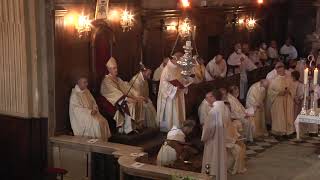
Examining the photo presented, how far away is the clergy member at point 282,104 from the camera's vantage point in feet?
47.3

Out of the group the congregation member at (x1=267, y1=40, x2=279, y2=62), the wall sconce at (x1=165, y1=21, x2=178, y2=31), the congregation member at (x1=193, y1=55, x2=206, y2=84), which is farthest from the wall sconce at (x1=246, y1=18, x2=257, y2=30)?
the congregation member at (x1=193, y1=55, x2=206, y2=84)

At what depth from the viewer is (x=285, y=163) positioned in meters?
12.4

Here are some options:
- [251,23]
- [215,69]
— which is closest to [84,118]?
[215,69]

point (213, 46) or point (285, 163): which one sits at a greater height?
point (213, 46)

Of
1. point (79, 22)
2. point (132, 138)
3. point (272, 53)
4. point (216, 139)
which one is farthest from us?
point (272, 53)

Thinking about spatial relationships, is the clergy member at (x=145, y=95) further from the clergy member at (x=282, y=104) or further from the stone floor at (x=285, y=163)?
the clergy member at (x=282, y=104)

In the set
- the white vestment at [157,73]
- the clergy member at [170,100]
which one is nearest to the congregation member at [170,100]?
the clergy member at [170,100]

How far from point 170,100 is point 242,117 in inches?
73.5

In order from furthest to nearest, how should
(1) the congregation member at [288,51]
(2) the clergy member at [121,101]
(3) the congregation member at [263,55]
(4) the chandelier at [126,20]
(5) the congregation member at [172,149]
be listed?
1. (1) the congregation member at [288,51]
2. (3) the congregation member at [263,55]
3. (4) the chandelier at [126,20]
4. (2) the clergy member at [121,101]
5. (5) the congregation member at [172,149]

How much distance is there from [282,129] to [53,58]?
6.39m

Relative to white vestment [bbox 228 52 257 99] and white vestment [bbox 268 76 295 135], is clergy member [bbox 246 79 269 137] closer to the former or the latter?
white vestment [bbox 268 76 295 135]

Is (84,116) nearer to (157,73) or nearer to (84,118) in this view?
(84,118)

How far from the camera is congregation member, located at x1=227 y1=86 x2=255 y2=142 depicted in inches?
532

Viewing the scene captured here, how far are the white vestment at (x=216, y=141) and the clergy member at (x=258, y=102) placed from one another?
12.5 feet
